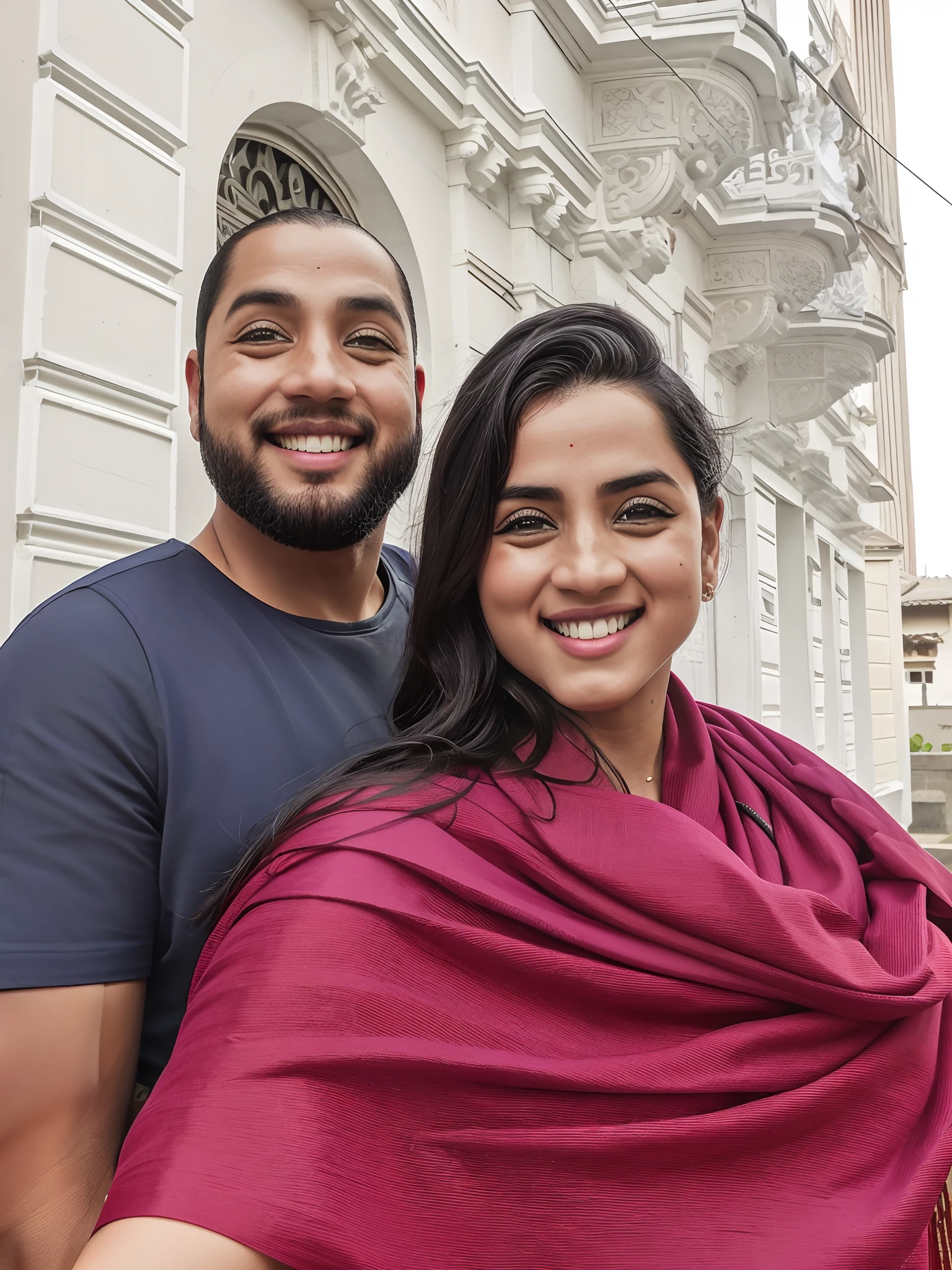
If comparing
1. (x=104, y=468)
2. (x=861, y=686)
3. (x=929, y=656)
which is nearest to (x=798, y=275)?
(x=104, y=468)

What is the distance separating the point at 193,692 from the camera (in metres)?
1.63

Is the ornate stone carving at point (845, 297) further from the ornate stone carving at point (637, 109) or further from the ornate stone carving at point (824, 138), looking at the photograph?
the ornate stone carving at point (637, 109)

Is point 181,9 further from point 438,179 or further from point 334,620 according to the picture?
point 334,620

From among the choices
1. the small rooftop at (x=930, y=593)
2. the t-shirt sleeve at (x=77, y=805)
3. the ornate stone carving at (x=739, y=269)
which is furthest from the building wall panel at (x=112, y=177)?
the small rooftop at (x=930, y=593)

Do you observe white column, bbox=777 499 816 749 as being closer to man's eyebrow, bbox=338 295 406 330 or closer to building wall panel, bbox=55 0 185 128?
building wall panel, bbox=55 0 185 128

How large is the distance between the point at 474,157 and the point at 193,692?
5.05m

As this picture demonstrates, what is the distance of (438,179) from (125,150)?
105 inches

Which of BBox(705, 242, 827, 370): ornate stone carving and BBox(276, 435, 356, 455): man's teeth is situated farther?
BBox(705, 242, 827, 370): ornate stone carving

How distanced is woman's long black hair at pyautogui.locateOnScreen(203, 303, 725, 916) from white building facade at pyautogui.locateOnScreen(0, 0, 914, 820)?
2.95 feet

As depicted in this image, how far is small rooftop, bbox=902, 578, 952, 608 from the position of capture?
37500 millimetres

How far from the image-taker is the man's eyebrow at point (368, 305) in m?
1.90

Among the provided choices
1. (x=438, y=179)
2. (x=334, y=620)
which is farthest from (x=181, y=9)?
(x=334, y=620)

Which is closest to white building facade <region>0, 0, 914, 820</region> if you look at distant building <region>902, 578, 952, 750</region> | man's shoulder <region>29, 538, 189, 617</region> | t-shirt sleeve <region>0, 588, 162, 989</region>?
man's shoulder <region>29, 538, 189, 617</region>

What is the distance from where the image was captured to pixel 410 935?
125 cm
